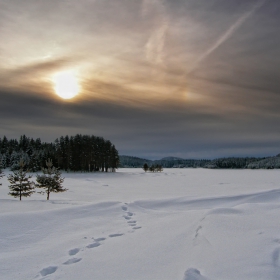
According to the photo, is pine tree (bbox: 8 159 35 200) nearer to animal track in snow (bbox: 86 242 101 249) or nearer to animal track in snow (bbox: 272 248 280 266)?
animal track in snow (bbox: 86 242 101 249)

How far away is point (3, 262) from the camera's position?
209 inches

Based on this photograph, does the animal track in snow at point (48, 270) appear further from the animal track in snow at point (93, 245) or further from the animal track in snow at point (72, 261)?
the animal track in snow at point (93, 245)

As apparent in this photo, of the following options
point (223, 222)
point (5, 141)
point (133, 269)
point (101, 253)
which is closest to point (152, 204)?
point (223, 222)

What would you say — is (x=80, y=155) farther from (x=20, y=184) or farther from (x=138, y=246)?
(x=138, y=246)

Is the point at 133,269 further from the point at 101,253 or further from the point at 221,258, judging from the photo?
the point at 221,258

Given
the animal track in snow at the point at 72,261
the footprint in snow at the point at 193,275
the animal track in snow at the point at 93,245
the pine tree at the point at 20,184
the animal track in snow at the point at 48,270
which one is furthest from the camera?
the pine tree at the point at 20,184

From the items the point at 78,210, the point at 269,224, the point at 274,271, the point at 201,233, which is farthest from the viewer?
the point at 78,210

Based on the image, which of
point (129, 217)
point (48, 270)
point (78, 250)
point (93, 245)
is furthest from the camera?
point (129, 217)

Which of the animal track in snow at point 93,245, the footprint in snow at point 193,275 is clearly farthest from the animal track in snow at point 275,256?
the animal track in snow at point 93,245

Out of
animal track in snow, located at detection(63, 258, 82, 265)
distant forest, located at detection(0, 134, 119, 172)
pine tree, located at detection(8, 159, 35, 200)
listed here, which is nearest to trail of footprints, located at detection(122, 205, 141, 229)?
animal track in snow, located at detection(63, 258, 82, 265)

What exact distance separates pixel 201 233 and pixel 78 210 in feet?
18.8

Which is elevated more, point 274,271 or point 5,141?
point 5,141

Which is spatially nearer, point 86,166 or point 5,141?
point 86,166

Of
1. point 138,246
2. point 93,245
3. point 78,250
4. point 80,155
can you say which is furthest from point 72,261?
point 80,155
